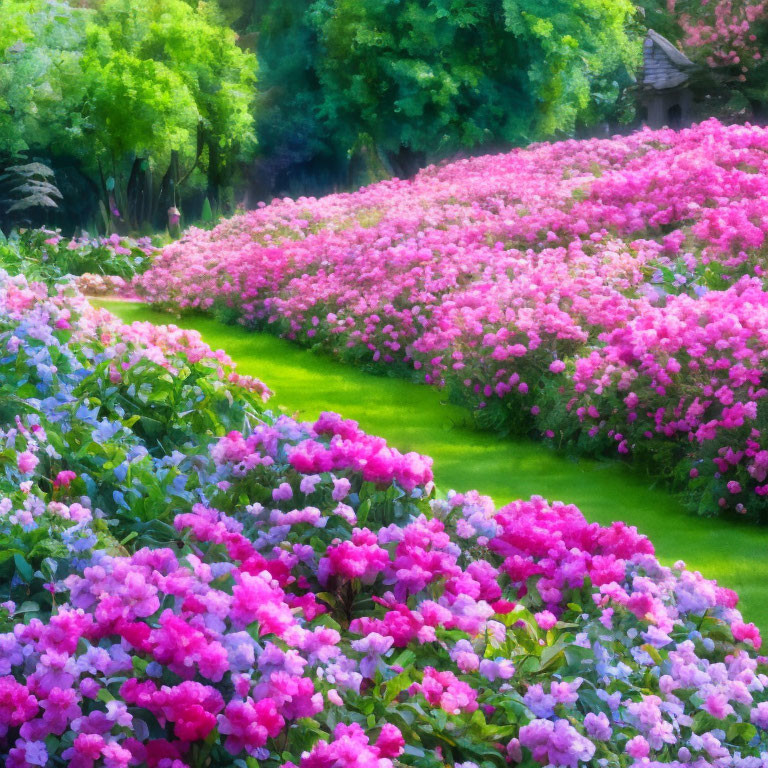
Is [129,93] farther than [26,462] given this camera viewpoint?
Yes

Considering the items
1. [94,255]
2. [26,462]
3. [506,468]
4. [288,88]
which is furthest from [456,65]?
[26,462]

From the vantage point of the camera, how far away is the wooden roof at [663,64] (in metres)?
33.3

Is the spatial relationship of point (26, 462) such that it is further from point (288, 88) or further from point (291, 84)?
point (288, 88)

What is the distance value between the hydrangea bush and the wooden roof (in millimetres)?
30601

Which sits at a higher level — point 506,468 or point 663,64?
point 663,64

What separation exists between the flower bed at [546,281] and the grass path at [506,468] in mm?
206

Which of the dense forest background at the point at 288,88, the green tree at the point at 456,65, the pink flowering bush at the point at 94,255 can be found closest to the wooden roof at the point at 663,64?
the dense forest background at the point at 288,88

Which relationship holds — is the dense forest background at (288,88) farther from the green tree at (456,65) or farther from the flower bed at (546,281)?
the flower bed at (546,281)

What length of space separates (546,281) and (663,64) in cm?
2642

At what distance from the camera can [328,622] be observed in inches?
154

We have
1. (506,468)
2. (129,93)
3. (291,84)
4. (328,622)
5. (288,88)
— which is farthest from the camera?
(288,88)

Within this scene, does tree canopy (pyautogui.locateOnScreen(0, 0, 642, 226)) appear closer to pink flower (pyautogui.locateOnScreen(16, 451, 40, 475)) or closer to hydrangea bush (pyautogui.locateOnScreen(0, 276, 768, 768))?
hydrangea bush (pyautogui.locateOnScreen(0, 276, 768, 768))

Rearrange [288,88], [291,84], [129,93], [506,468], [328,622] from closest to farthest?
[328,622] < [506,468] < [129,93] < [291,84] < [288,88]

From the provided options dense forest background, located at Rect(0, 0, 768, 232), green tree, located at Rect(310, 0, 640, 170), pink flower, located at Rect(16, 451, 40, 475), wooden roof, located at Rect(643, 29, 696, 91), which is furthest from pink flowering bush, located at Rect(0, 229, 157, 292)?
wooden roof, located at Rect(643, 29, 696, 91)
